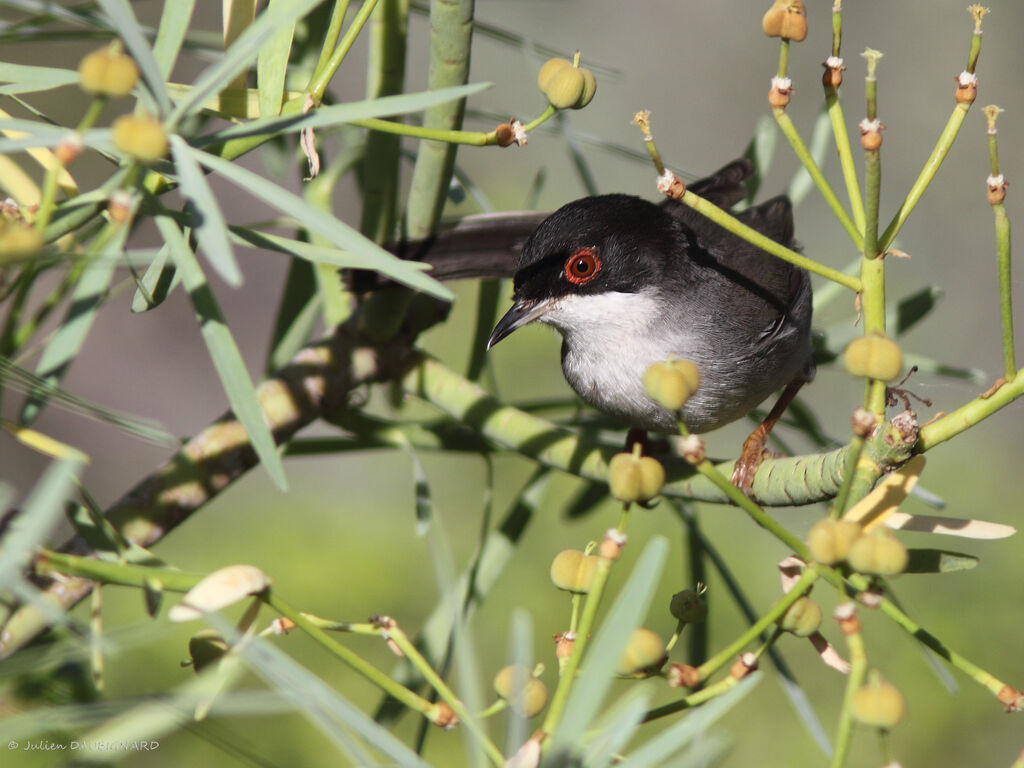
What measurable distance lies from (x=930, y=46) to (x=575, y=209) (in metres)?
6.06

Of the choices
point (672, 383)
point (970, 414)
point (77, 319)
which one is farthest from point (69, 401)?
point (970, 414)

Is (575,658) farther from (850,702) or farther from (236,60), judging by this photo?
(236,60)

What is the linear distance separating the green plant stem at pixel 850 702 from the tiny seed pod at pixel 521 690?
0.23m

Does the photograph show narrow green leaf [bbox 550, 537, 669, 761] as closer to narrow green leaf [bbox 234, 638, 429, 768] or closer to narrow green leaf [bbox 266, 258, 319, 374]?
narrow green leaf [bbox 234, 638, 429, 768]

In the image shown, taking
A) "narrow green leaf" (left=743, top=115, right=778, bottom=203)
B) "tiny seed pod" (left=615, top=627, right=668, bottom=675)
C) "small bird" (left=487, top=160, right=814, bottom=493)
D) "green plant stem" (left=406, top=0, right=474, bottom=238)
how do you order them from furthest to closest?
1. "small bird" (left=487, top=160, right=814, bottom=493)
2. "narrow green leaf" (left=743, top=115, right=778, bottom=203)
3. "green plant stem" (left=406, top=0, right=474, bottom=238)
4. "tiny seed pod" (left=615, top=627, right=668, bottom=675)

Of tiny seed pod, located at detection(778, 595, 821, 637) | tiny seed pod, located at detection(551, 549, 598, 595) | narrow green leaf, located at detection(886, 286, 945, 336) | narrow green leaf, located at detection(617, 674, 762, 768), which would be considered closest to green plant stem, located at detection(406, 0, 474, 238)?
tiny seed pod, located at detection(551, 549, 598, 595)

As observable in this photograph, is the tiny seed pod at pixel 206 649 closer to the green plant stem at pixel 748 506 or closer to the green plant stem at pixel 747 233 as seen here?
the green plant stem at pixel 748 506

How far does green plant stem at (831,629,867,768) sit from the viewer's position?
29.1 inches

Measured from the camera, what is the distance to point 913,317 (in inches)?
84.4

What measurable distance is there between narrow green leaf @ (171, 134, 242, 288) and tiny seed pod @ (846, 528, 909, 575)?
0.54 m

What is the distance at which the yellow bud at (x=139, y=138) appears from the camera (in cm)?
67

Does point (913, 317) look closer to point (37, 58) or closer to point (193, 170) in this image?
point (193, 170)

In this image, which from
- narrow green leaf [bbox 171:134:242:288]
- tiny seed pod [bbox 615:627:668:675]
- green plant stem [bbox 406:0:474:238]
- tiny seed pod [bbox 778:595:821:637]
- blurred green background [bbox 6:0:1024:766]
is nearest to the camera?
narrow green leaf [bbox 171:134:242:288]

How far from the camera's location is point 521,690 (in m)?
0.75
